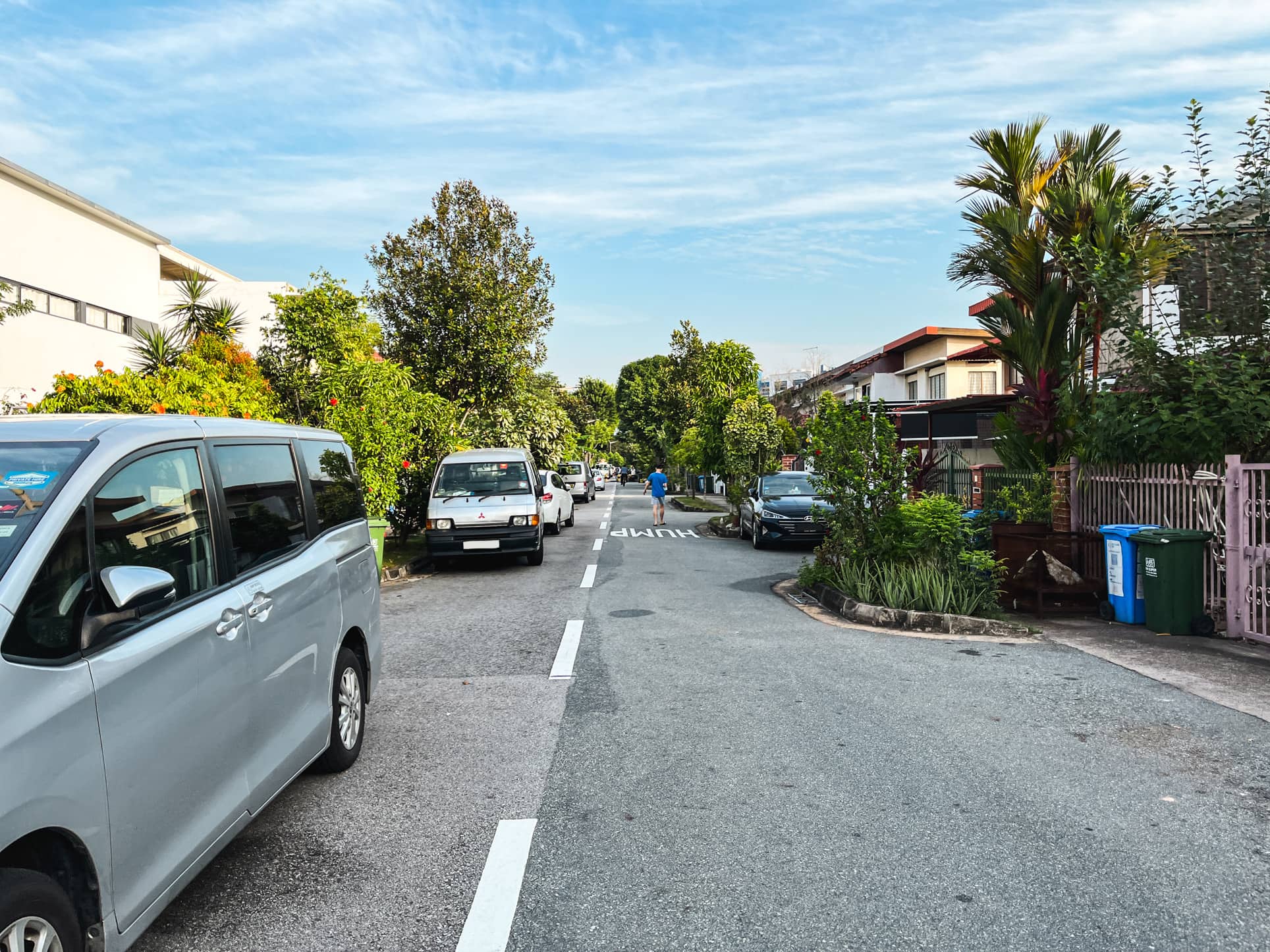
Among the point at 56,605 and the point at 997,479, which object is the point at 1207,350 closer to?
the point at 997,479

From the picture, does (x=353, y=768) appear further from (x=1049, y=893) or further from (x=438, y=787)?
(x=1049, y=893)

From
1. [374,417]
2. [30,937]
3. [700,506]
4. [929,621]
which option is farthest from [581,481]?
[30,937]

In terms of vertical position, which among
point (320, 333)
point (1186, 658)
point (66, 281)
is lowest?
point (1186, 658)

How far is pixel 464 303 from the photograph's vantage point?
20641 millimetres

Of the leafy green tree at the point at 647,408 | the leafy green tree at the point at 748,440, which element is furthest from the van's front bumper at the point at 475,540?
the leafy green tree at the point at 647,408

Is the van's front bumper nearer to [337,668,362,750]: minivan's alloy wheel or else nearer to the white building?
[337,668,362,750]: minivan's alloy wheel

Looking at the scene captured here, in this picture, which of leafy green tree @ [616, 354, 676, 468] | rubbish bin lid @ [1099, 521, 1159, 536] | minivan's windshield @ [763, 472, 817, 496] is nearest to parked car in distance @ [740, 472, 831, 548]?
minivan's windshield @ [763, 472, 817, 496]

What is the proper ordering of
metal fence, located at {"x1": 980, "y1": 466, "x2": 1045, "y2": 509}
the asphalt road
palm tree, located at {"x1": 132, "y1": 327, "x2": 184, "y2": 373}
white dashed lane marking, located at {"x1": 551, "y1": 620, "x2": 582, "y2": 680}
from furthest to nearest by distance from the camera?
palm tree, located at {"x1": 132, "y1": 327, "x2": 184, "y2": 373}, metal fence, located at {"x1": 980, "y1": 466, "x2": 1045, "y2": 509}, white dashed lane marking, located at {"x1": 551, "y1": 620, "x2": 582, "y2": 680}, the asphalt road

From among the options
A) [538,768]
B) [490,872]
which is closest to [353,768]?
[538,768]

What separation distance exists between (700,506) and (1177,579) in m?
27.7

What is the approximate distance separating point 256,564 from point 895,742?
11.9 feet

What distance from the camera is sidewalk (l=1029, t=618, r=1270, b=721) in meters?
6.49

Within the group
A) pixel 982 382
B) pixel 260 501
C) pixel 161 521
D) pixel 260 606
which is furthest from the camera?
pixel 982 382

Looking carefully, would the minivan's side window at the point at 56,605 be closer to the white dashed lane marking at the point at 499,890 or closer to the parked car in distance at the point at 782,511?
the white dashed lane marking at the point at 499,890
